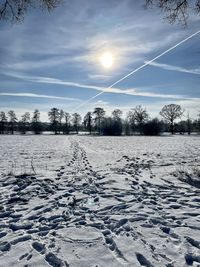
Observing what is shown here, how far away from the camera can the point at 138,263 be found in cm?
323

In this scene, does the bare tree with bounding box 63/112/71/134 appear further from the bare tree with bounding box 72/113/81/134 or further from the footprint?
the footprint

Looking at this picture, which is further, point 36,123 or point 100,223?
point 36,123

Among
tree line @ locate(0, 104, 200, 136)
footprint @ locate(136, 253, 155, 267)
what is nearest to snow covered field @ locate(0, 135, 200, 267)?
footprint @ locate(136, 253, 155, 267)

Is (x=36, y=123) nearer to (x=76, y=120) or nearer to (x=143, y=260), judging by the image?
(x=76, y=120)

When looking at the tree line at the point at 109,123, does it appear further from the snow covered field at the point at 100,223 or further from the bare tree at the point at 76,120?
the snow covered field at the point at 100,223

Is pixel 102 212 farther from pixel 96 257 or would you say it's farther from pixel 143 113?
pixel 143 113

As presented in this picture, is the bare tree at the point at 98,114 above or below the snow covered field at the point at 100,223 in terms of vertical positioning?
above

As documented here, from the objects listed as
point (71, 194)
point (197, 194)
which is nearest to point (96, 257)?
point (71, 194)

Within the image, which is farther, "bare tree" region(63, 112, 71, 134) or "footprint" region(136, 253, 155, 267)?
"bare tree" region(63, 112, 71, 134)

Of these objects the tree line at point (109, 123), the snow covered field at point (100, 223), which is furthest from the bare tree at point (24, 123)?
the snow covered field at point (100, 223)

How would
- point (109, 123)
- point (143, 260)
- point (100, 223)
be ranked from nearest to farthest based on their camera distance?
point (143, 260) → point (100, 223) → point (109, 123)

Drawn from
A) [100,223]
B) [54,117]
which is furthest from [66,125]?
[100,223]

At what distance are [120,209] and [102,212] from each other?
0.45 m

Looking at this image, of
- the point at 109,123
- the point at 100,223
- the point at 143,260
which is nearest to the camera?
the point at 143,260
